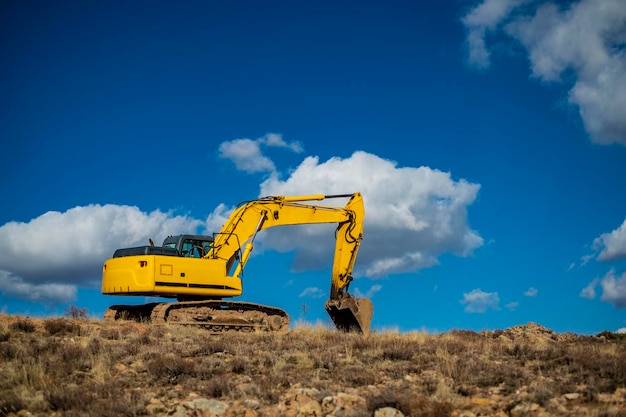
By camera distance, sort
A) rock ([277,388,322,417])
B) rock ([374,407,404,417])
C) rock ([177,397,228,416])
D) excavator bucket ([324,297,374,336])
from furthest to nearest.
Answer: excavator bucket ([324,297,374,336]) → rock ([177,397,228,416]) → rock ([277,388,322,417]) → rock ([374,407,404,417])

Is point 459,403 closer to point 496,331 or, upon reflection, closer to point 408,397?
point 408,397

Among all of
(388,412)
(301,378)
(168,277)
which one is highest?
(168,277)

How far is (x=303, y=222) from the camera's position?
2428cm

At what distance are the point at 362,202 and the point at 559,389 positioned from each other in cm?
1492

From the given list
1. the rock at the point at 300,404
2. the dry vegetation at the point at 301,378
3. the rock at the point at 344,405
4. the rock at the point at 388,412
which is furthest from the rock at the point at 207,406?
the rock at the point at 388,412

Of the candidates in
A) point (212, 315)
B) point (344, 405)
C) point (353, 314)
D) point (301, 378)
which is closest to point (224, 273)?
point (212, 315)

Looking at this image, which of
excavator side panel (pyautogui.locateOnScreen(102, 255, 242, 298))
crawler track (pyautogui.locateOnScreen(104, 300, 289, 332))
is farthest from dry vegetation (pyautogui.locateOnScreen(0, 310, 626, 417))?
crawler track (pyautogui.locateOnScreen(104, 300, 289, 332))

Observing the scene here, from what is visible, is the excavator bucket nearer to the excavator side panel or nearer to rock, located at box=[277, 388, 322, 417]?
the excavator side panel

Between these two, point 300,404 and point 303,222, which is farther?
point 303,222

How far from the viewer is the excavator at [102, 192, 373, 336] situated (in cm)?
2136

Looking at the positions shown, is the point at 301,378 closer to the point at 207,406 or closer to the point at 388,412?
the point at 207,406

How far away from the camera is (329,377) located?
465 inches

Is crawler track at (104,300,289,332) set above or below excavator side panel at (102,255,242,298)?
below

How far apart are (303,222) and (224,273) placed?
3.83m
